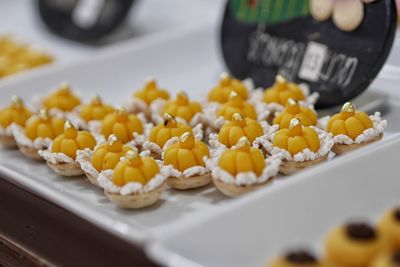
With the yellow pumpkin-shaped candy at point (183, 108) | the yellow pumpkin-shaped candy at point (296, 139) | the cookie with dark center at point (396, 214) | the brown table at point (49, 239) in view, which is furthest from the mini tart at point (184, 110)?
the cookie with dark center at point (396, 214)

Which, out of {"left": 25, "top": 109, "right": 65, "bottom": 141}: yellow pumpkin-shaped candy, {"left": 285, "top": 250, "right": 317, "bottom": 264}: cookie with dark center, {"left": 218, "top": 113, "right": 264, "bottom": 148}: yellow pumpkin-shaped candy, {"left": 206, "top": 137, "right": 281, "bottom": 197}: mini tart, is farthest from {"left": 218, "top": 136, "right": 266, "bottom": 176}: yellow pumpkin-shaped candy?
{"left": 25, "top": 109, "right": 65, "bottom": 141}: yellow pumpkin-shaped candy

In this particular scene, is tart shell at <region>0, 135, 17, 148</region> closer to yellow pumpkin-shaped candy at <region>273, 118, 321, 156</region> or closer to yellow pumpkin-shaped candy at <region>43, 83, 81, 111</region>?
yellow pumpkin-shaped candy at <region>43, 83, 81, 111</region>

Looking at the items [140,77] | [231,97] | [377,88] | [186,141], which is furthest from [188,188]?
[140,77]

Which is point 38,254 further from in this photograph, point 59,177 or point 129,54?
point 129,54

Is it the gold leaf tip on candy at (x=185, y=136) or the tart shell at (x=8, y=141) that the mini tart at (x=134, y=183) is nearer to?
the gold leaf tip on candy at (x=185, y=136)

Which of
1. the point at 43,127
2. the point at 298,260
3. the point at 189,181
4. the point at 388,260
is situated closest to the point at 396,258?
the point at 388,260

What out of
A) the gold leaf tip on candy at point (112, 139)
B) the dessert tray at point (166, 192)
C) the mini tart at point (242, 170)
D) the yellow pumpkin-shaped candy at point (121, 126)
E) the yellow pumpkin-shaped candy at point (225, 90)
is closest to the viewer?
the dessert tray at point (166, 192)

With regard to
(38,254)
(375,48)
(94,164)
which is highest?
(375,48)
